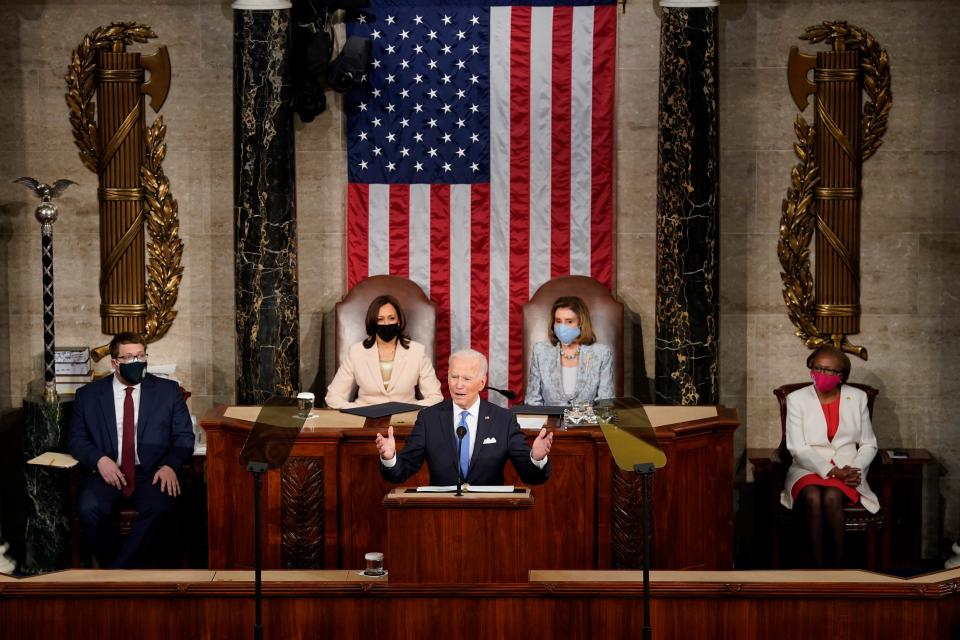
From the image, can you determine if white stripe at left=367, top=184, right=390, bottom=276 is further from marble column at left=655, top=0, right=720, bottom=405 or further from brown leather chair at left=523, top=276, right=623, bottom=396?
marble column at left=655, top=0, right=720, bottom=405

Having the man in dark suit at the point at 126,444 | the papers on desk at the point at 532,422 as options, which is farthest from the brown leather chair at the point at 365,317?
the papers on desk at the point at 532,422

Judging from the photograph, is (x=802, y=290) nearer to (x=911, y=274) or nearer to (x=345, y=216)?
(x=911, y=274)

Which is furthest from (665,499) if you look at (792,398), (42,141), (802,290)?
(42,141)

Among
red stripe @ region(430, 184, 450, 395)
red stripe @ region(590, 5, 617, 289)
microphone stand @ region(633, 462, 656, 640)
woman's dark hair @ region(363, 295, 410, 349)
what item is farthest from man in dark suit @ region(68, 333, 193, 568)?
microphone stand @ region(633, 462, 656, 640)

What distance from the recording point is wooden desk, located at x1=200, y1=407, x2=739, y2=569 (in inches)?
300

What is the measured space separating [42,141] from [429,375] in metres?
3.49

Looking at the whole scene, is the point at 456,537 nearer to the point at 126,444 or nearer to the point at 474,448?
the point at 474,448

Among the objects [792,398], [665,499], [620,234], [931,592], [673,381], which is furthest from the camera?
[620,234]

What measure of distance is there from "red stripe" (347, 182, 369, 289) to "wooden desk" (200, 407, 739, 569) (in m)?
2.61

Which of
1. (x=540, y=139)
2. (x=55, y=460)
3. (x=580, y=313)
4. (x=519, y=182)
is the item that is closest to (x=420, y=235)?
(x=519, y=182)

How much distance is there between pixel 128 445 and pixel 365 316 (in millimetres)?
2027

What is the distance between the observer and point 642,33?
393 inches

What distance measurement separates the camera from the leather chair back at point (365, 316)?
9.63 meters

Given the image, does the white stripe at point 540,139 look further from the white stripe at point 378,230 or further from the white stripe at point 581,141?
the white stripe at point 378,230
